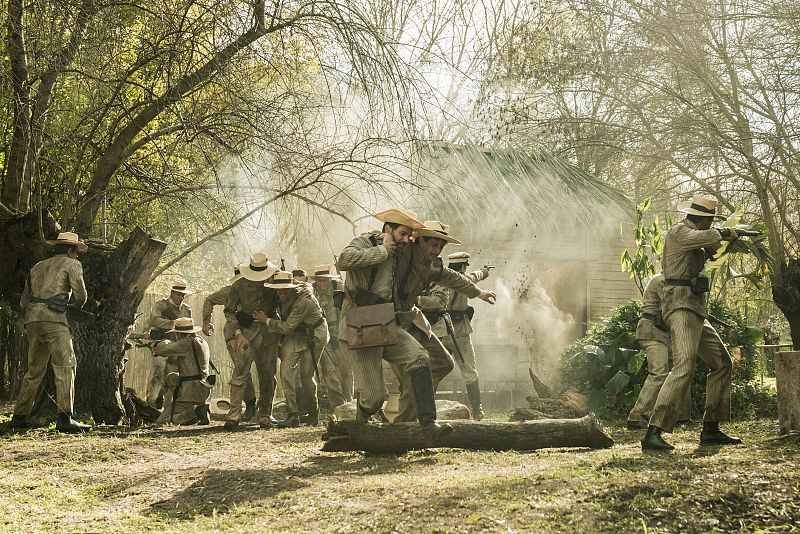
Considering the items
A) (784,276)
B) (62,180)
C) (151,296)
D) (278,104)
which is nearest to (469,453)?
(278,104)

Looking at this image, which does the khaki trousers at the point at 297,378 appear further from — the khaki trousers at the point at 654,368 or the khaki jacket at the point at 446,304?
the khaki trousers at the point at 654,368

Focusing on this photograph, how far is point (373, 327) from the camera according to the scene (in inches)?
302

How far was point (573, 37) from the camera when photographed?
15.0m

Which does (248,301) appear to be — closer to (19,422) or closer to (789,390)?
(19,422)

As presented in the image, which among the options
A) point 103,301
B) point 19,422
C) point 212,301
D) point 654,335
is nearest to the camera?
point 654,335

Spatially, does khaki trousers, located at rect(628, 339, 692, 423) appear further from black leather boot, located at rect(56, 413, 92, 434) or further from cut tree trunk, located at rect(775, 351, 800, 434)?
black leather boot, located at rect(56, 413, 92, 434)

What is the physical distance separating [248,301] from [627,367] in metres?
4.73

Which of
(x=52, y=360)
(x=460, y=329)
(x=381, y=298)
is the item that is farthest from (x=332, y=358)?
(x=381, y=298)

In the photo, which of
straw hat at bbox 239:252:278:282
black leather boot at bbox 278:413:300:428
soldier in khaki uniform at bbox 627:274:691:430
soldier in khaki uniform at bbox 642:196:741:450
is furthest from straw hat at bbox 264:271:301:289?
soldier in khaki uniform at bbox 642:196:741:450

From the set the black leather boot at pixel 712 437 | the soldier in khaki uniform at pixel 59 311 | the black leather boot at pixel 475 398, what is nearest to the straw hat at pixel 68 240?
the soldier in khaki uniform at pixel 59 311

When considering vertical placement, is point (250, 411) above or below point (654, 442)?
below

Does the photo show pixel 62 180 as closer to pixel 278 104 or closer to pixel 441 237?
pixel 278 104

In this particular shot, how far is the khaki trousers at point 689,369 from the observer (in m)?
7.48

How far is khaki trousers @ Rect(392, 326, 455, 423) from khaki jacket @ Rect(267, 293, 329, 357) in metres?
2.29
